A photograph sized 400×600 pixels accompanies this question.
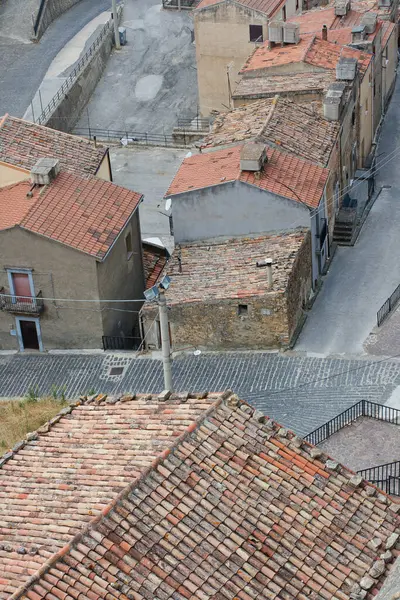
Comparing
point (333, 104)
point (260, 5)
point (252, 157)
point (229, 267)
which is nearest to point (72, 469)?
point (229, 267)

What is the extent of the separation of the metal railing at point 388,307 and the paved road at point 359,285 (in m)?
0.44

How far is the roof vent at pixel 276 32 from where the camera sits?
67.7m

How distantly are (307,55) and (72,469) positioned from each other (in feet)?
124

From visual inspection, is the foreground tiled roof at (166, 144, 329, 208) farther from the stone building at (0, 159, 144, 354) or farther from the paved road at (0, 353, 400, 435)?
the paved road at (0, 353, 400, 435)

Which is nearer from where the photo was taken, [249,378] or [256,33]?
[249,378]

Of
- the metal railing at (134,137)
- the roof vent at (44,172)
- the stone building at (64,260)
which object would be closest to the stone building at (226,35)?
the metal railing at (134,137)

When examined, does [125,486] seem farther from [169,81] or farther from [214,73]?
[169,81]

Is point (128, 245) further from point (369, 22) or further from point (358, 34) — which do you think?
point (369, 22)

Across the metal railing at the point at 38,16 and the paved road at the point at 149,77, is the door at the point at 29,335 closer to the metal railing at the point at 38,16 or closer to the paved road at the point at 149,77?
the paved road at the point at 149,77

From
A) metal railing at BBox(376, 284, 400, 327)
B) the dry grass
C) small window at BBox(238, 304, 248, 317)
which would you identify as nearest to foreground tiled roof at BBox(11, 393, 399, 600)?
the dry grass

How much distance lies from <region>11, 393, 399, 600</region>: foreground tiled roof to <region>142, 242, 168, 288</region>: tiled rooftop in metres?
25.7

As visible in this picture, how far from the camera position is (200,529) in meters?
30.4

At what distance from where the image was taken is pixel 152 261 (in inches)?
2370

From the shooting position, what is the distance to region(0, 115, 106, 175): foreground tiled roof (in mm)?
55750
